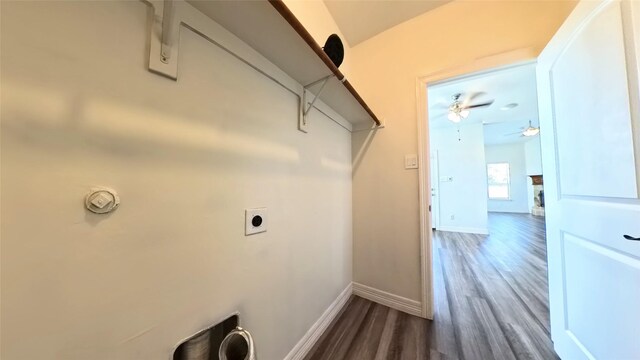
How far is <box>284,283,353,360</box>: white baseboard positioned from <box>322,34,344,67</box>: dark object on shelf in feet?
5.84

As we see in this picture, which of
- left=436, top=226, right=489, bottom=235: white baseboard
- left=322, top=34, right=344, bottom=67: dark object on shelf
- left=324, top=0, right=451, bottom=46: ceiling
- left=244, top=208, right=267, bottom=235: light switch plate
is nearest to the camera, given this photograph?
left=244, top=208, right=267, bottom=235: light switch plate

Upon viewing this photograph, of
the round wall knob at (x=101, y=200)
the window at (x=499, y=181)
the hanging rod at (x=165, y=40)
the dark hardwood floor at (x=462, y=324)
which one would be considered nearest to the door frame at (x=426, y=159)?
the dark hardwood floor at (x=462, y=324)

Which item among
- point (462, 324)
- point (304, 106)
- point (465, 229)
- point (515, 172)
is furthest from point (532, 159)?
point (304, 106)

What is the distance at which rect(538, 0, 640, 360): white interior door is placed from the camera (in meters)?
0.78

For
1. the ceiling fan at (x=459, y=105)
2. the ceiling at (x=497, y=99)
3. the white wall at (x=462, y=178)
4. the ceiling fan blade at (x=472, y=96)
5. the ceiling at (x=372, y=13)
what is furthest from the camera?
the white wall at (x=462, y=178)

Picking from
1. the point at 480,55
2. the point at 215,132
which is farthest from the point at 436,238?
the point at 215,132

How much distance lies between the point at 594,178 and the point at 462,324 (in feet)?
4.08

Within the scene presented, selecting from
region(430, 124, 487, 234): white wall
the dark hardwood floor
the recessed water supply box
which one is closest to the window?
region(430, 124, 487, 234): white wall

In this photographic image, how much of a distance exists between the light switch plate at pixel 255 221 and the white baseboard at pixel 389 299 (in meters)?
1.37

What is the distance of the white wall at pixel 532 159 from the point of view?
6575 mm

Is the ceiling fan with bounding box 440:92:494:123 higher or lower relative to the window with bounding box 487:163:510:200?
higher

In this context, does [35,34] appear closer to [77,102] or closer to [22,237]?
[77,102]

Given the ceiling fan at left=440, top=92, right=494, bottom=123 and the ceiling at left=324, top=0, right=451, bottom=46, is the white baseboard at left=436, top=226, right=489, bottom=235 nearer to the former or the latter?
the ceiling fan at left=440, top=92, right=494, bottom=123

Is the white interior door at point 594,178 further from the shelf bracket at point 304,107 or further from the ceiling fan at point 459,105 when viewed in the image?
the ceiling fan at point 459,105
